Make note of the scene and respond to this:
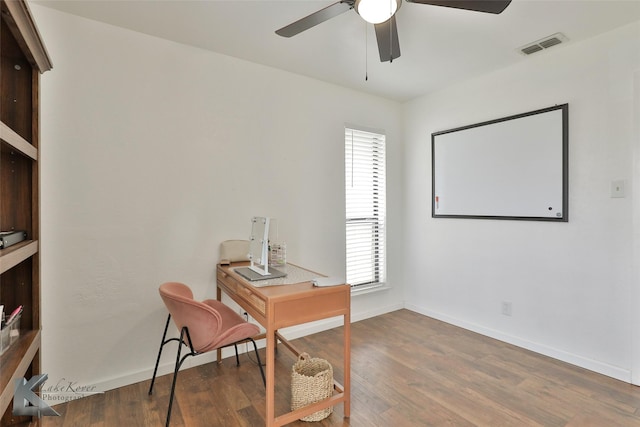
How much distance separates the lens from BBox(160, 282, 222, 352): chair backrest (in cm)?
175

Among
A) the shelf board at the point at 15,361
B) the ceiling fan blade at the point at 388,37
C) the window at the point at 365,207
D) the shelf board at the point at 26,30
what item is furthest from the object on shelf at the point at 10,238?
the window at the point at 365,207

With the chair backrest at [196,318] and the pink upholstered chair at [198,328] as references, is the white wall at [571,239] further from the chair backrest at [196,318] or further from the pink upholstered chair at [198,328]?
the chair backrest at [196,318]

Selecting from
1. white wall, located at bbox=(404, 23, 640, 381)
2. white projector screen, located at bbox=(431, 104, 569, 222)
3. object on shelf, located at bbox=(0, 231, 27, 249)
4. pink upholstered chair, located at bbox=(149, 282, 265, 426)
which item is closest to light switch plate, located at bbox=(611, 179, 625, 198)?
white wall, located at bbox=(404, 23, 640, 381)

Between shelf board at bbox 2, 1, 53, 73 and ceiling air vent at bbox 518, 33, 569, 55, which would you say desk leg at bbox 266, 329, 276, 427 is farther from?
ceiling air vent at bbox 518, 33, 569, 55

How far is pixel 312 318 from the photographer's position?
1.85m

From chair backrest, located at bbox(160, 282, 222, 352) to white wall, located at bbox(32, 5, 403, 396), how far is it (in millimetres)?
757

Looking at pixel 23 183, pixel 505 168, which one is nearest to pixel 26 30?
pixel 23 183

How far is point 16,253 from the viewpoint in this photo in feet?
4.35

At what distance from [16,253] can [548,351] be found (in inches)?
147

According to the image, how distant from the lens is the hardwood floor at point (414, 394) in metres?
1.93

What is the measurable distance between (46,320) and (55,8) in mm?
2087

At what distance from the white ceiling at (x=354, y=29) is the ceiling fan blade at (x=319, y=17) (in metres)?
0.28

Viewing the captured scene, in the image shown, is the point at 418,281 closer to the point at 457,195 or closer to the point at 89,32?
the point at 457,195

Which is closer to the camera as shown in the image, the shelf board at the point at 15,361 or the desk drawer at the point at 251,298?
the shelf board at the point at 15,361
